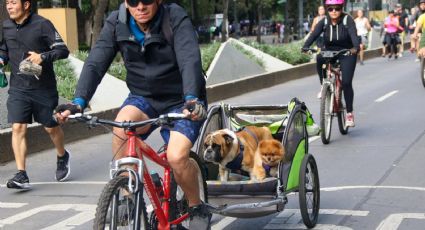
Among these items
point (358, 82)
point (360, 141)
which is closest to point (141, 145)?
point (360, 141)

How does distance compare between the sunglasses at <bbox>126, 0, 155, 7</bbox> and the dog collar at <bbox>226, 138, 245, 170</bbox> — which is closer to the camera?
the sunglasses at <bbox>126, 0, 155, 7</bbox>

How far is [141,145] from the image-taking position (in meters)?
4.36

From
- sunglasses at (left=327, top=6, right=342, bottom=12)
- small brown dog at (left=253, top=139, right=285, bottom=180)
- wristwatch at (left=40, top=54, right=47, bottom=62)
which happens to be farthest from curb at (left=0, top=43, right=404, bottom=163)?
sunglasses at (left=327, top=6, right=342, bottom=12)

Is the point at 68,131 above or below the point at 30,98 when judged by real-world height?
below

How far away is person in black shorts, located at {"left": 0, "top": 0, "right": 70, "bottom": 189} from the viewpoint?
306 inches

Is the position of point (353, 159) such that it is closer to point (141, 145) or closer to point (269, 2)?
point (141, 145)

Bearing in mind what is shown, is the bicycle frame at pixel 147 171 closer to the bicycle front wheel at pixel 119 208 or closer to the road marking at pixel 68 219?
the bicycle front wheel at pixel 119 208

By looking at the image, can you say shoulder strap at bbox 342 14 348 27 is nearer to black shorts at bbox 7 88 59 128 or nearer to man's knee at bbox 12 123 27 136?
black shorts at bbox 7 88 59 128

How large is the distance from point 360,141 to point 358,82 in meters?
9.00

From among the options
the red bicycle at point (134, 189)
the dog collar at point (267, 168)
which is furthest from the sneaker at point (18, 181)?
the red bicycle at point (134, 189)

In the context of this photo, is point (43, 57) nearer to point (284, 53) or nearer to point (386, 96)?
point (386, 96)

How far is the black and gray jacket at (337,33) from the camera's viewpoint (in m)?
10.5

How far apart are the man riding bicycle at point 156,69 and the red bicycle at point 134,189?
6.0 inches

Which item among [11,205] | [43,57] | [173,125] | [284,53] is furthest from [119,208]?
[284,53]
